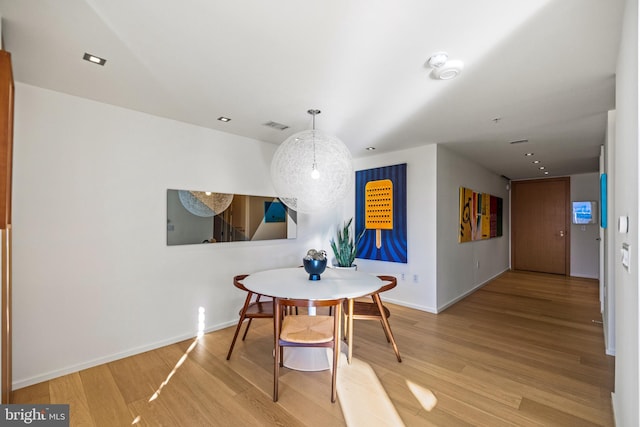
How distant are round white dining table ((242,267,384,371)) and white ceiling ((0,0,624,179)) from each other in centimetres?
161

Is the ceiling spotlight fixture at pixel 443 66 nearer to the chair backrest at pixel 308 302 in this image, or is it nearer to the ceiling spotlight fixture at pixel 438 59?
the ceiling spotlight fixture at pixel 438 59

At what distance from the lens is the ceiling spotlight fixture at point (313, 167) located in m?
2.65

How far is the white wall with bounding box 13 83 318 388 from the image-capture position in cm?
228

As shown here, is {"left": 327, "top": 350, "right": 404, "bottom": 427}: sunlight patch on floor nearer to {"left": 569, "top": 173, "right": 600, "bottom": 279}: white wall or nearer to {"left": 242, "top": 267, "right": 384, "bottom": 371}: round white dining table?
{"left": 242, "top": 267, "right": 384, "bottom": 371}: round white dining table

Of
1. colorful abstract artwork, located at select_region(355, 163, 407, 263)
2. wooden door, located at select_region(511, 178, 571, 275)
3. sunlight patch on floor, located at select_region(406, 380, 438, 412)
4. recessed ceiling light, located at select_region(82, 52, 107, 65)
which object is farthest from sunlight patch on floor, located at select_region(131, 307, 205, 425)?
wooden door, located at select_region(511, 178, 571, 275)

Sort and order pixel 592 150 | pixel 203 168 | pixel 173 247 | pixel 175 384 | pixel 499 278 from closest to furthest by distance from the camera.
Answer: pixel 175 384 < pixel 173 247 < pixel 203 168 < pixel 592 150 < pixel 499 278

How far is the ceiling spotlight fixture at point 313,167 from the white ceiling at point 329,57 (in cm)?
35

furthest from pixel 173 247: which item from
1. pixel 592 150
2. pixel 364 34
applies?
pixel 592 150

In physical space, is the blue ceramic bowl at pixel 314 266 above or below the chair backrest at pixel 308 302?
above

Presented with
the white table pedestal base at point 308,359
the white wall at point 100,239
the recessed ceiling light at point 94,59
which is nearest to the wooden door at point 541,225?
the white table pedestal base at point 308,359

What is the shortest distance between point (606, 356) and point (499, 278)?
3.70 metres

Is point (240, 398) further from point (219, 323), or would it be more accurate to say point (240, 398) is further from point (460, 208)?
point (460, 208)

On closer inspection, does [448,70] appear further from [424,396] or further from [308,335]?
[424,396]

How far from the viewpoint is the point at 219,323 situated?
3.41 m
